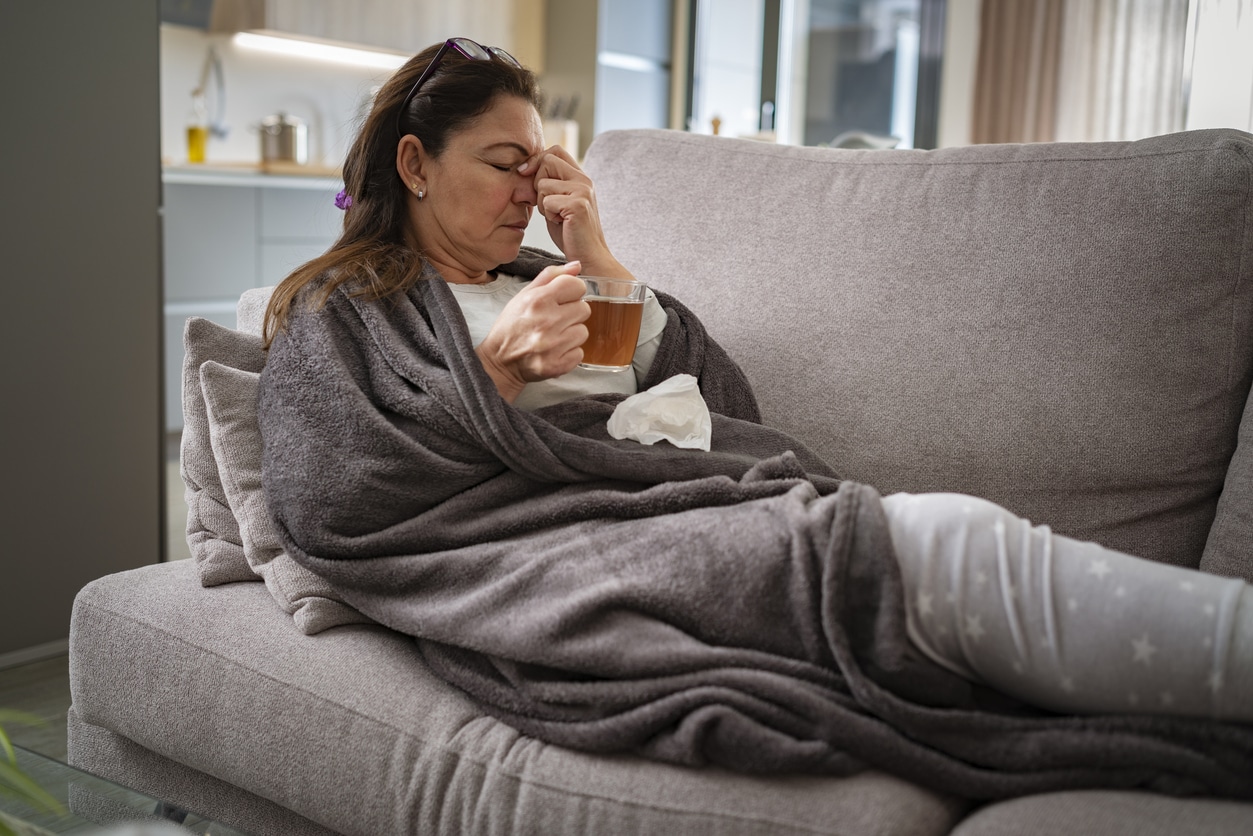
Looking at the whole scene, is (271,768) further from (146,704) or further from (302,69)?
(302,69)

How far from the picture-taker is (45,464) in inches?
83.3

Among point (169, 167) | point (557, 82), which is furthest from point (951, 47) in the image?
point (169, 167)

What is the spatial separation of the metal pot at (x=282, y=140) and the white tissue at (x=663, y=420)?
11.2ft

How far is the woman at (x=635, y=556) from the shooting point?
91 centimetres

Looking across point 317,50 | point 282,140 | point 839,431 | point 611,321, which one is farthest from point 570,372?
point 317,50

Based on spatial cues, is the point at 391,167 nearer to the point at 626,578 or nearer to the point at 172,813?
the point at 626,578

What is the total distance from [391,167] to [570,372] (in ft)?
1.32

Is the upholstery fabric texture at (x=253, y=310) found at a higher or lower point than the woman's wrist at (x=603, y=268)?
lower

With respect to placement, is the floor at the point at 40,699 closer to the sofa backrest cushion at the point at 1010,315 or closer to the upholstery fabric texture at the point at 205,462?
the upholstery fabric texture at the point at 205,462

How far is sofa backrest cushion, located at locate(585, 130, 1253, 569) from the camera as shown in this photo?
4.43ft

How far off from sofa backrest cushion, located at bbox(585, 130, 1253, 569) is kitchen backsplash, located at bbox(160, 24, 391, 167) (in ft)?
8.73

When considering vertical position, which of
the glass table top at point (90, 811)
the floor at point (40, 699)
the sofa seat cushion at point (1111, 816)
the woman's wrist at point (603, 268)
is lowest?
the floor at point (40, 699)

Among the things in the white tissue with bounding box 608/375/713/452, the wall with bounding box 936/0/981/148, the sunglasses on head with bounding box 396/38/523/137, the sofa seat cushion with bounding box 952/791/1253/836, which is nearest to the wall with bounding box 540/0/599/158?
the wall with bounding box 936/0/981/148

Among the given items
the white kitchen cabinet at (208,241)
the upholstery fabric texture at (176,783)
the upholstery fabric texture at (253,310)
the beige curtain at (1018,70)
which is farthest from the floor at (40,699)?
the beige curtain at (1018,70)
